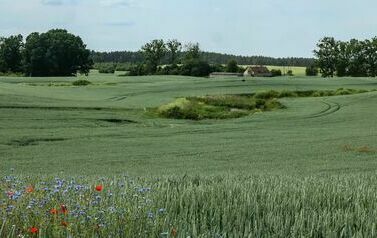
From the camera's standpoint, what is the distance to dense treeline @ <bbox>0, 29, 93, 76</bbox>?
11462 cm

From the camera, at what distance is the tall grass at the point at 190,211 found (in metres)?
5.22

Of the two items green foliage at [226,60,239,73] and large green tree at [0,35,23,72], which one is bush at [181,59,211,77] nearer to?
green foliage at [226,60,239,73]

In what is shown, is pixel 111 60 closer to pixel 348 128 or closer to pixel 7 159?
pixel 348 128

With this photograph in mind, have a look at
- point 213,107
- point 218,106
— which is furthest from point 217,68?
point 213,107

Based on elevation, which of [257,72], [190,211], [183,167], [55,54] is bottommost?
[257,72]

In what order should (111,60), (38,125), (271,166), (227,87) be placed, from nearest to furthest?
(271,166) < (38,125) < (227,87) < (111,60)

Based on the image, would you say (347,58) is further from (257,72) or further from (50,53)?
(50,53)

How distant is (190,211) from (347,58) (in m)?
122

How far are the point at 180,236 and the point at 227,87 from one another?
2595 inches

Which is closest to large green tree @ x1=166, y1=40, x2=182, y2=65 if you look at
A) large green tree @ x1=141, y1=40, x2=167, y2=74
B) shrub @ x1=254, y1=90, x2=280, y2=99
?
large green tree @ x1=141, y1=40, x2=167, y2=74

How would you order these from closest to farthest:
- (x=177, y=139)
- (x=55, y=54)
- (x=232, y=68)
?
(x=177, y=139) → (x=55, y=54) → (x=232, y=68)

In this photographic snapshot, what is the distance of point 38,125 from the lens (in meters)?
35.1

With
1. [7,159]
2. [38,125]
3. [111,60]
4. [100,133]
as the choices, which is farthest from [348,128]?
[111,60]

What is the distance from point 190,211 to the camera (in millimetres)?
6332
